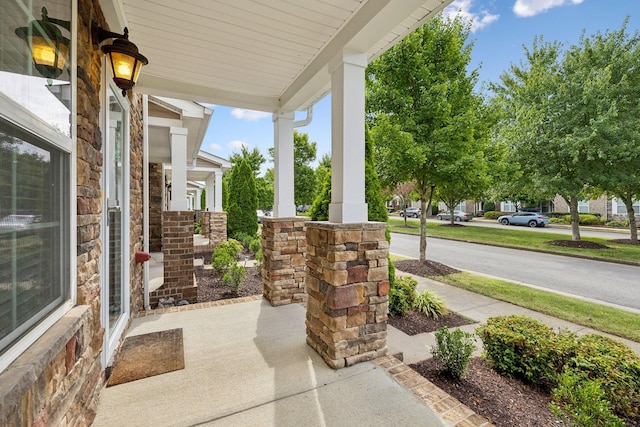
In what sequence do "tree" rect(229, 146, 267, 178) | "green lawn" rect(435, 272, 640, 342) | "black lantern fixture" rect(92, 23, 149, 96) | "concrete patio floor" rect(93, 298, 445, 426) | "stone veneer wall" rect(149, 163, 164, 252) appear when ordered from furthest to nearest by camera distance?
"tree" rect(229, 146, 267, 178) < "stone veneer wall" rect(149, 163, 164, 252) < "green lawn" rect(435, 272, 640, 342) < "black lantern fixture" rect(92, 23, 149, 96) < "concrete patio floor" rect(93, 298, 445, 426)

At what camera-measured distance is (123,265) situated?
3154mm

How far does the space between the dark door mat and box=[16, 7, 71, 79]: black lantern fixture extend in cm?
228

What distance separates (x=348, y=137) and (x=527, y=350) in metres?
2.76

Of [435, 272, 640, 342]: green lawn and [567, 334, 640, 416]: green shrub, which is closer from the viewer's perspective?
[567, 334, 640, 416]: green shrub

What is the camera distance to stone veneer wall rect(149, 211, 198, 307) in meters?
4.65

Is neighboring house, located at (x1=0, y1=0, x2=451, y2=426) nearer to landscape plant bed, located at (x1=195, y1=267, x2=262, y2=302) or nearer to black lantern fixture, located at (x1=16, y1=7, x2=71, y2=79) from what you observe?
black lantern fixture, located at (x1=16, y1=7, x2=71, y2=79)

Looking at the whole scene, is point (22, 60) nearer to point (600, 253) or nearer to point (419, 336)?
point (419, 336)

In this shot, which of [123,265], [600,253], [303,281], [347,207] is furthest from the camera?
[600,253]

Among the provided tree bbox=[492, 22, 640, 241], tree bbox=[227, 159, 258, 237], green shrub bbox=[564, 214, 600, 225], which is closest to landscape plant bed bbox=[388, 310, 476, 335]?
tree bbox=[492, 22, 640, 241]

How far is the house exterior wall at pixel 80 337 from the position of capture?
105cm

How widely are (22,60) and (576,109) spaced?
1497 cm

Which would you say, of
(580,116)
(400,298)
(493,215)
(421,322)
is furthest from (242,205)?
(493,215)

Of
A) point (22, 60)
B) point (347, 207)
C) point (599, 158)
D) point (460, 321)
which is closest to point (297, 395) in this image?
point (347, 207)

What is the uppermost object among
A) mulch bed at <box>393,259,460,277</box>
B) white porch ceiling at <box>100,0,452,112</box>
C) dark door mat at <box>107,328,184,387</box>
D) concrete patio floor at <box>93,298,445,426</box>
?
white porch ceiling at <box>100,0,452,112</box>
